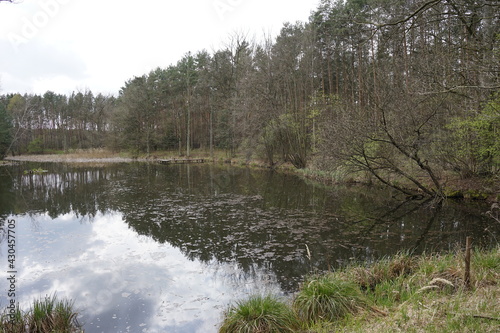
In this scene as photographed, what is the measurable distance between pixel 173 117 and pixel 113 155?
998cm

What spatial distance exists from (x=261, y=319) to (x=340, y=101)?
20015mm

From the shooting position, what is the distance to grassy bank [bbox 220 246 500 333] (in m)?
3.15

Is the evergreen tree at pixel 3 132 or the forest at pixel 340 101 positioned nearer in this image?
the forest at pixel 340 101

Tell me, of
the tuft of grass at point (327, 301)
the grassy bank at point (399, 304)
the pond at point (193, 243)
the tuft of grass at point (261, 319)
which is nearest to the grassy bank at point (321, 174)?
the pond at point (193, 243)

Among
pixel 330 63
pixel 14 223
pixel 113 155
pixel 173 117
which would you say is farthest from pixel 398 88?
pixel 113 155

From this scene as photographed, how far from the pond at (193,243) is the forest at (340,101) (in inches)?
90.3

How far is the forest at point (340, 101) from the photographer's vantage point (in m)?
8.34

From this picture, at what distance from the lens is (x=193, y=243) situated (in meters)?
8.32

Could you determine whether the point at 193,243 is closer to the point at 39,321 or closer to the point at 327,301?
the point at 39,321

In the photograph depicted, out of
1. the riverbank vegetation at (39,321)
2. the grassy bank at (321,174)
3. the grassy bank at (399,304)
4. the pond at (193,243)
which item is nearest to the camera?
the grassy bank at (399,304)

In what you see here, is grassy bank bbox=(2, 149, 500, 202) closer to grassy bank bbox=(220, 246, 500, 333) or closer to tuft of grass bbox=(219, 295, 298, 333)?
grassy bank bbox=(220, 246, 500, 333)

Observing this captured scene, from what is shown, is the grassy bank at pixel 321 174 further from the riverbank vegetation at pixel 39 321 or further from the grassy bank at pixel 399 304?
the riverbank vegetation at pixel 39 321

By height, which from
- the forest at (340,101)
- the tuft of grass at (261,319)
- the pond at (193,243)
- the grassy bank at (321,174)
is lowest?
the pond at (193,243)

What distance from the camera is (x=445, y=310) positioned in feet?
11.0
